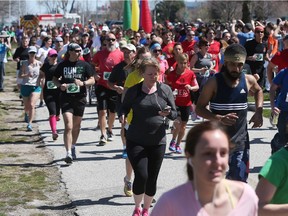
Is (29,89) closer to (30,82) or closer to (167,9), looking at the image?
(30,82)

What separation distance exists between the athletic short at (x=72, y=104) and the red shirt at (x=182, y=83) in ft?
4.94

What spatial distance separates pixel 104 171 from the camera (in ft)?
32.5

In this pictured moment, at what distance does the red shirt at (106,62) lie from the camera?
1213cm

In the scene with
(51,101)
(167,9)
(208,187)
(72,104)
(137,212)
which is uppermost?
(208,187)

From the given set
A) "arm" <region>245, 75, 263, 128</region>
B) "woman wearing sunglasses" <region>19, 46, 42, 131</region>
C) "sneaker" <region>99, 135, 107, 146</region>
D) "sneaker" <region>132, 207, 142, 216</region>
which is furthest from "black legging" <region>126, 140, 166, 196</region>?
"woman wearing sunglasses" <region>19, 46, 42, 131</region>

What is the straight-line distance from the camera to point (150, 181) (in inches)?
277

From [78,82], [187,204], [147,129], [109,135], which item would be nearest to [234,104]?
[147,129]

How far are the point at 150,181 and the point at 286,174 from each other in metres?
3.43

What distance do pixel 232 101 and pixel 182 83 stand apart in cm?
470

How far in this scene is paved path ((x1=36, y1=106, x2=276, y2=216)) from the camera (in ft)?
26.6

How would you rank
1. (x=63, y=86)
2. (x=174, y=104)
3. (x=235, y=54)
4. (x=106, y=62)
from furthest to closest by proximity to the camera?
(x=106, y=62) → (x=63, y=86) → (x=174, y=104) → (x=235, y=54)

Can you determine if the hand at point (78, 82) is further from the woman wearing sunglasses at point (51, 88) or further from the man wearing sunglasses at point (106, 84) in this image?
the woman wearing sunglasses at point (51, 88)

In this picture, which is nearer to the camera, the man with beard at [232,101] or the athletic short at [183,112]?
the man with beard at [232,101]

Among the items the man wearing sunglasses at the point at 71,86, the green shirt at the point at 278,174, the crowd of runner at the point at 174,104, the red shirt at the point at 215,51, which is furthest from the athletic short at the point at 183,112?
the green shirt at the point at 278,174
